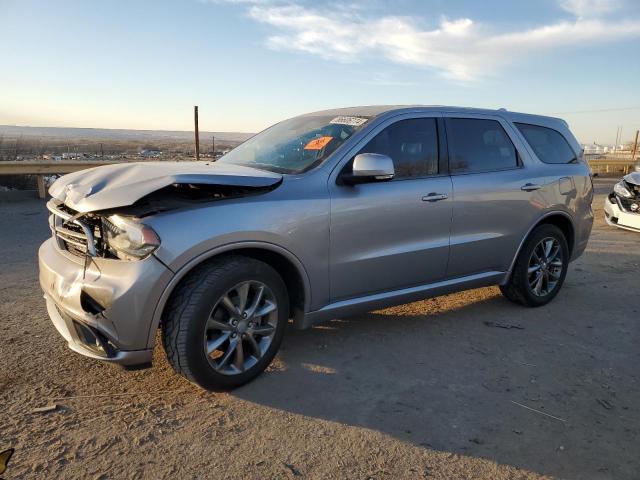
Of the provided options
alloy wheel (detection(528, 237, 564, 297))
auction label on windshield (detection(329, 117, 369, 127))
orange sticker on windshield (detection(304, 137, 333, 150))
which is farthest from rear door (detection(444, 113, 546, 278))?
orange sticker on windshield (detection(304, 137, 333, 150))

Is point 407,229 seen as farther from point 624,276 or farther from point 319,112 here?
point 624,276

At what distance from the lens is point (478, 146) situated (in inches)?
174

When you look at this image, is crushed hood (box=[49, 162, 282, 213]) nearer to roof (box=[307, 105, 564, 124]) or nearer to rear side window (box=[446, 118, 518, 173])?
roof (box=[307, 105, 564, 124])

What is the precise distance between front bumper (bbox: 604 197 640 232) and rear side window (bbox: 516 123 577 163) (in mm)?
4415

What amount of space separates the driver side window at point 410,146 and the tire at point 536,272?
142 cm

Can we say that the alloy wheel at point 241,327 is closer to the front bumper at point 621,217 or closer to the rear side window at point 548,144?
the rear side window at point 548,144

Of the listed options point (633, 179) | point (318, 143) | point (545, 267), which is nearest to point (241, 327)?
point (318, 143)

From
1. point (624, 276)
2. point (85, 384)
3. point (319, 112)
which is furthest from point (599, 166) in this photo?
point (85, 384)

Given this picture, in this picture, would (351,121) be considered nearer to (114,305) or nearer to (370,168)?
(370,168)

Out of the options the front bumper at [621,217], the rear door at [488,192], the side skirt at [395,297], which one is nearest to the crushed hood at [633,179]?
the front bumper at [621,217]

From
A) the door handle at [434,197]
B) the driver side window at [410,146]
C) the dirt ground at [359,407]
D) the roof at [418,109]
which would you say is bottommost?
the dirt ground at [359,407]

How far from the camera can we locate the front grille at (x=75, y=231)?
9.55ft

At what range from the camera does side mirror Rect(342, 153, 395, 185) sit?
336 cm

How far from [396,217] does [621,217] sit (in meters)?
7.04
